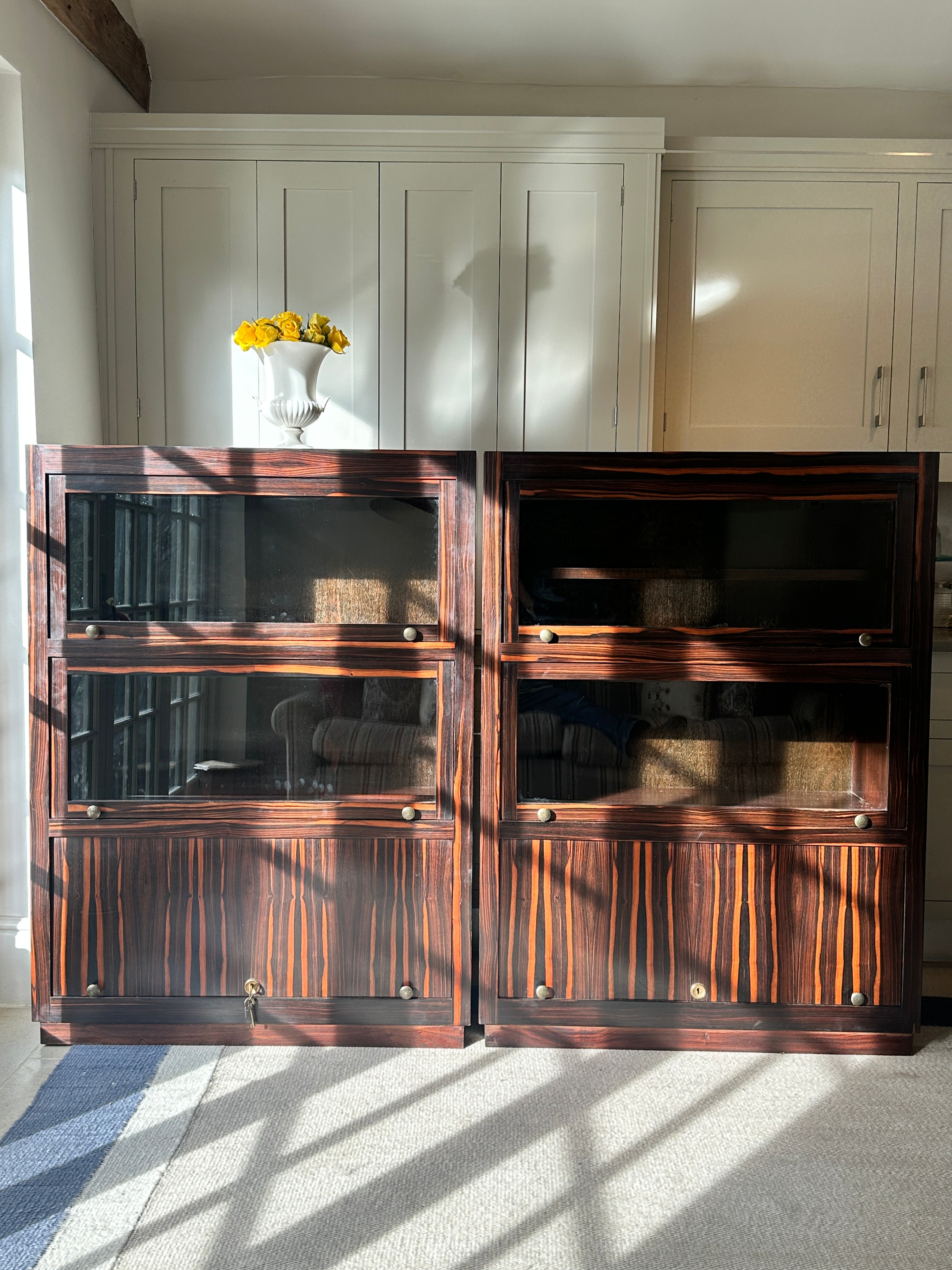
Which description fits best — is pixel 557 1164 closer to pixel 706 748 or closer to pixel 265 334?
pixel 706 748

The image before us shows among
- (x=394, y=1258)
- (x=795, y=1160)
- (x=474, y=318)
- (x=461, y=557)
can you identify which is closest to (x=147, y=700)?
(x=461, y=557)

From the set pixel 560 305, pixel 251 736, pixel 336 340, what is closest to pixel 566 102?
pixel 560 305

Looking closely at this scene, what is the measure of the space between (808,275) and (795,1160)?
229 cm

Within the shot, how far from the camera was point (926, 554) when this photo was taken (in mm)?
2037

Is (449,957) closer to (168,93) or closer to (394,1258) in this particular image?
(394,1258)

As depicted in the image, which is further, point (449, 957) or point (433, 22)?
point (433, 22)

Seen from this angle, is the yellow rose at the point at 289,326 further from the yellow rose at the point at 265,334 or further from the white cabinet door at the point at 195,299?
the white cabinet door at the point at 195,299

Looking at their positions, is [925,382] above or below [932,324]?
below

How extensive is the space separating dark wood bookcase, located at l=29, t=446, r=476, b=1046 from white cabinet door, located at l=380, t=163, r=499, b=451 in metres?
0.68

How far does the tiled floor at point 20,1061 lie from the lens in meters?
1.87

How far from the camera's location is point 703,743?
2131 millimetres

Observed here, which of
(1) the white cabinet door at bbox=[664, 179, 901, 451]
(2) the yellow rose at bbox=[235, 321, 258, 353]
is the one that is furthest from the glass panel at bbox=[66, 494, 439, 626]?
(1) the white cabinet door at bbox=[664, 179, 901, 451]

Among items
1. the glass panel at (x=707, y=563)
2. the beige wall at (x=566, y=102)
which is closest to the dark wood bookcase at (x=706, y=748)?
the glass panel at (x=707, y=563)

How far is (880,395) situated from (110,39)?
2.43 m
